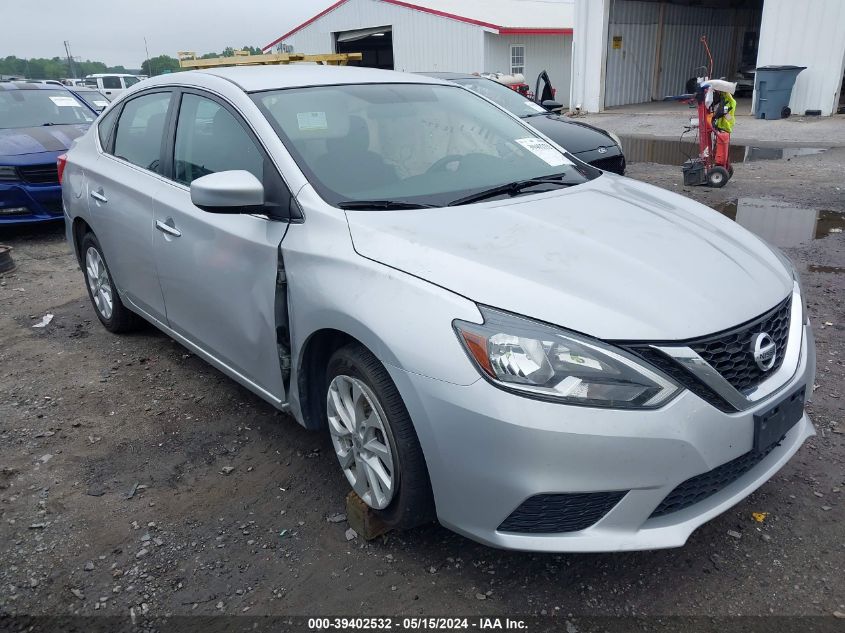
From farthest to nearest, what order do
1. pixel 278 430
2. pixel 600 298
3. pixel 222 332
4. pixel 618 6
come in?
1. pixel 618 6
2. pixel 278 430
3. pixel 222 332
4. pixel 600 298

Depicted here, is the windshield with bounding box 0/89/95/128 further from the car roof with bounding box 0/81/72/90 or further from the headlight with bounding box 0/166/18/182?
the headlight with bounding box 0/166/18/182

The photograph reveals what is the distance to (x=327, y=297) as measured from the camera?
98.7 inches

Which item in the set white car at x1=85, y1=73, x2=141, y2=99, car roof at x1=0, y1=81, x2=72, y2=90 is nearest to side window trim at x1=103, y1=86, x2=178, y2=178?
car roof at x1=0, y1=81, x2=72, y2=90

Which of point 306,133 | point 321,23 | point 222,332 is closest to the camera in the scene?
point 306,133

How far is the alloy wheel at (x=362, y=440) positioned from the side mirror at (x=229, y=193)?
78 cm

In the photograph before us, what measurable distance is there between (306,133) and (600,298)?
155cm

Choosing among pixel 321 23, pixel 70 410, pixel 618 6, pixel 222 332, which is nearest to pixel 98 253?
pixel 70 410

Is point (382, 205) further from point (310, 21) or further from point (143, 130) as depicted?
point (310, 21)

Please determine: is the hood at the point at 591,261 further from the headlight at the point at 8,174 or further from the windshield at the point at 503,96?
the headlight at the point at 8,174

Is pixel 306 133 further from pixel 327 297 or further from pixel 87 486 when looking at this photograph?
pixel 87 486

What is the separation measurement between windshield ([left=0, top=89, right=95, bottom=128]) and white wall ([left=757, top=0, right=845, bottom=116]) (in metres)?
14.5

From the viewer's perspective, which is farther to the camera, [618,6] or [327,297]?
[618,6]

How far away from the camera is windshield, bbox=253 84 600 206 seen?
2.87 meters

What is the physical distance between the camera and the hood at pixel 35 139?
7.68 metres
